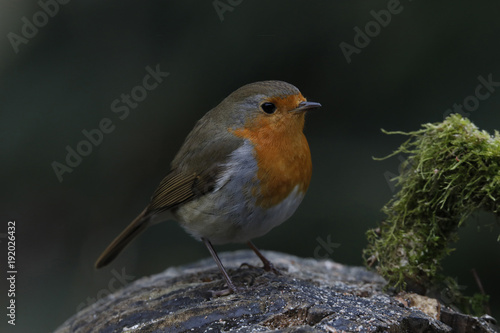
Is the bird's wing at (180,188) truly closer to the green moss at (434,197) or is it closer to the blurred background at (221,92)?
the green moss at (434,197)

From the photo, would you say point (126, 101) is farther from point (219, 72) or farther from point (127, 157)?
point (219, 72)

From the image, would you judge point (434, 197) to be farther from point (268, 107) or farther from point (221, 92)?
point (221, 92)

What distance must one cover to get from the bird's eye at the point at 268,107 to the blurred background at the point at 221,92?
1566 millimetres

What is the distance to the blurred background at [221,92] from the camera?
191 inches

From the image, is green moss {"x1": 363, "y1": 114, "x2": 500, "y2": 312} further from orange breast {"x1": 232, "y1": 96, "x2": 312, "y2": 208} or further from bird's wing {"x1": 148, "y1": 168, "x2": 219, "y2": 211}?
bird's wing {"x1": 148, "y1": 168, "x2": 219, "y2": 211}

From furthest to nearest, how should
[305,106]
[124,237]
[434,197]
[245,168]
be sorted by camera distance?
[124,237]
[305,106]
[245,168]
[434,197]

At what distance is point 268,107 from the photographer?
3596mm

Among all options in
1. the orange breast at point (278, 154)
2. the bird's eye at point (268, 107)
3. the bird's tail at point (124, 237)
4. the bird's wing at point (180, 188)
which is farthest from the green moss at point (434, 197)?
the bird's tail at point (124, 237)

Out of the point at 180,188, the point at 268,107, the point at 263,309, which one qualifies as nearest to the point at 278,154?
the point at 268,107

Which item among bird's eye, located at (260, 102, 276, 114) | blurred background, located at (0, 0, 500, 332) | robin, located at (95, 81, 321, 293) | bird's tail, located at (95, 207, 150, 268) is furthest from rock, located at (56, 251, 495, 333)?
blurred background, located at (0, 0, 500, 332)

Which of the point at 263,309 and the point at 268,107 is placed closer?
the point at 263,309

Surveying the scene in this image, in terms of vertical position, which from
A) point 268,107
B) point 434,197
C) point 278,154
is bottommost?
point 434,197

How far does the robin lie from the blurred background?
1.42 meters

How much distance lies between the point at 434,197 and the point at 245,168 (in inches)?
42.8
